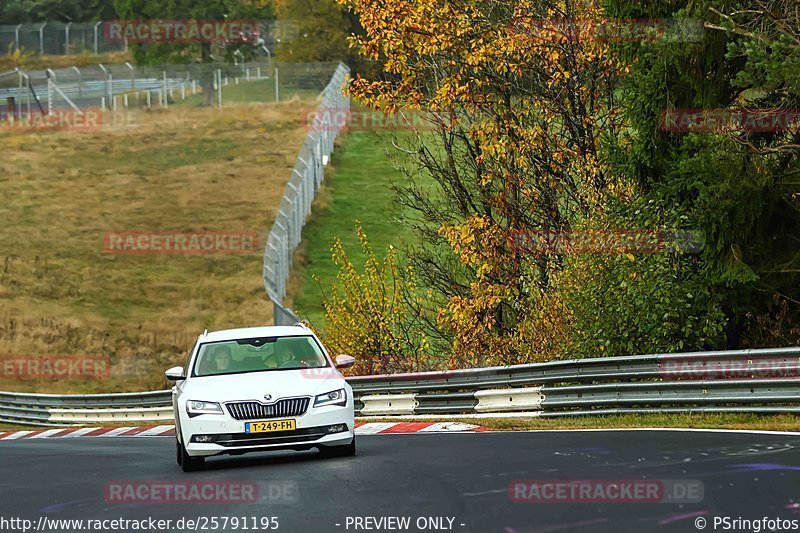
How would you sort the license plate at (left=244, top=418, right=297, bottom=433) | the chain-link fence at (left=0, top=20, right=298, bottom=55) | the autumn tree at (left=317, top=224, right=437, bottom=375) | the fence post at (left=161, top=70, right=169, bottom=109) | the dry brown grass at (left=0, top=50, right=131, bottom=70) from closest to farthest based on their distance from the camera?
the license plate at (left=244, top=418, right=297, bottom=433) → the autumn tree at (left=317, top=224, right=437, bottom=375) → the fence post at (left=161, top=70, right=169, bottom=109) → the dry brown grass at (left=0, top=50, right=131, bottom=70) → the chain-link fence at (left=0, top=20, right=298, bottom=55)

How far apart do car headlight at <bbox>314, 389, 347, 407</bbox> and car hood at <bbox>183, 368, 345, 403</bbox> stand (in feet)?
0.16

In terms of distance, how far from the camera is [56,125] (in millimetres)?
82000

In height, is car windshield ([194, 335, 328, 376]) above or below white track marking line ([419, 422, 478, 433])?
above

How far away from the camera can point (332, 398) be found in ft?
52.1

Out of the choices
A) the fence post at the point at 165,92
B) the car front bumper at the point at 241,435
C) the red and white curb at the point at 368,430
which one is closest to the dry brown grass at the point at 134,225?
the fence post at the point at 165,92

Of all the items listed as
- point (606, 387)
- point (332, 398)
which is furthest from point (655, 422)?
point (332, 398)

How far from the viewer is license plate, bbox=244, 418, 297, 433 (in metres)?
15.5

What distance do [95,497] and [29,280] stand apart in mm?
44091

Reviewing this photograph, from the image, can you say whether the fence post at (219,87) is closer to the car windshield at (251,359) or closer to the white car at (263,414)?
the car windshield at (251,359)

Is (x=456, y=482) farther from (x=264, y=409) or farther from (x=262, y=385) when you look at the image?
(x=262, y=385)

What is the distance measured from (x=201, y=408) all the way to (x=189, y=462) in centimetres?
57

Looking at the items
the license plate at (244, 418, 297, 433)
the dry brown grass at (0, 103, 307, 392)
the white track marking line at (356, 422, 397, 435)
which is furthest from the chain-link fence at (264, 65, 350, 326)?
the license plate at (244, 418, 297, 433)

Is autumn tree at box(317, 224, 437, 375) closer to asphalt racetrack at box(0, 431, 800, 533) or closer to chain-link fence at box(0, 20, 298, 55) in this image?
asphalt racetrack at box(0, 431, 800, 533)

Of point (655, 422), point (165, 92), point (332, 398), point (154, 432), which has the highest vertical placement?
point (332, 398)
